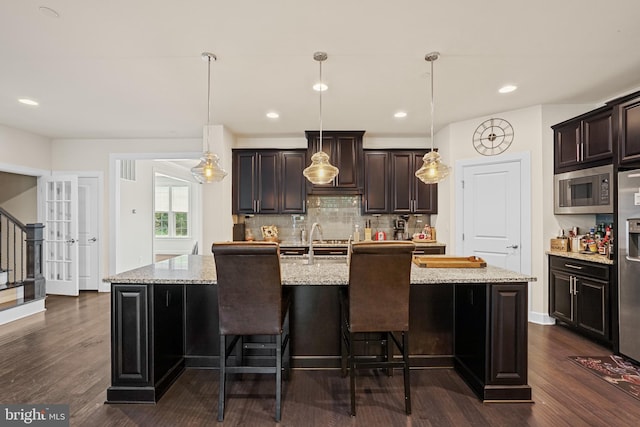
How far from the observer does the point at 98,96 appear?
338 cm

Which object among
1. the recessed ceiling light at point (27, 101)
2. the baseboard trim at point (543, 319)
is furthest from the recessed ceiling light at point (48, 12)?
the baseboard trim at point (543, 319)

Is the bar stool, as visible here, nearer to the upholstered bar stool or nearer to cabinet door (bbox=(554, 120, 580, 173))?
the upholstered bar stool

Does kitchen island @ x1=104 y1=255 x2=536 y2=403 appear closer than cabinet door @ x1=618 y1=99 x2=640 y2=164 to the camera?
Yes

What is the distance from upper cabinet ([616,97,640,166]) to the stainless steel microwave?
0.24 m

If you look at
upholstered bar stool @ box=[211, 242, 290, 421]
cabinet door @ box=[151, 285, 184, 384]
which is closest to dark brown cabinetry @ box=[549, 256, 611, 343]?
upholstered bar stool @ box=[211, 242, 290, 421]

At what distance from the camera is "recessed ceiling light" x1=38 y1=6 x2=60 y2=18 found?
1969 millimetres

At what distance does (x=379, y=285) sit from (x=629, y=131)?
2837 mm

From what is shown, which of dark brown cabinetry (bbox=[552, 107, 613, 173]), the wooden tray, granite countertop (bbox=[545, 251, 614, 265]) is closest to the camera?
the wooden tray

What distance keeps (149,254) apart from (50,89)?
400cm

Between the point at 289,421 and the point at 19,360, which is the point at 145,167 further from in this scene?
the point at 289,421

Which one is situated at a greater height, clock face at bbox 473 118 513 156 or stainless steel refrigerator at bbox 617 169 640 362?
clock face at bbox 473 118 513 156

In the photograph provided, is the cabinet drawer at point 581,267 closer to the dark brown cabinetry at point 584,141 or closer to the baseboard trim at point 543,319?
the baseboard trim at point 543,319

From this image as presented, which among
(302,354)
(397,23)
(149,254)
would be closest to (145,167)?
(149,254)

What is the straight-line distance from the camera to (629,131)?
277 cm
